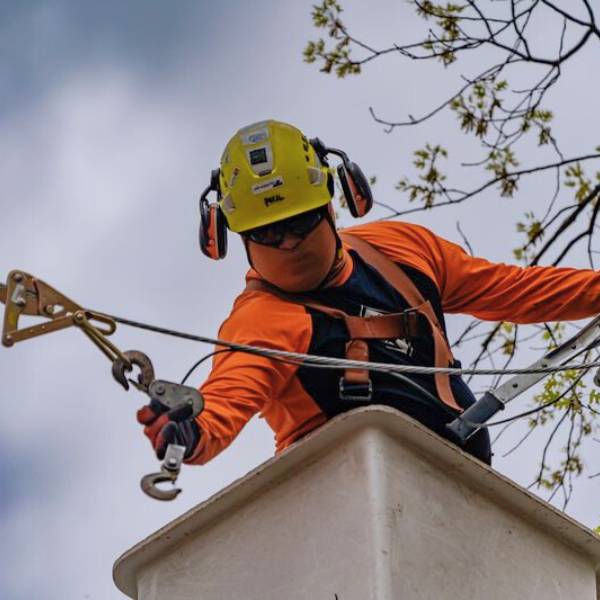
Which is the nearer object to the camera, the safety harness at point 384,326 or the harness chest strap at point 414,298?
the safety harness at point 384,326

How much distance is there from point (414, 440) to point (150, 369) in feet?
2.97

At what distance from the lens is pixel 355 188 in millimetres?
6469

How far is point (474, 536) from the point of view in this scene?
5.43 meters

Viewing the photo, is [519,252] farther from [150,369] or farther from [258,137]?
[150,369]

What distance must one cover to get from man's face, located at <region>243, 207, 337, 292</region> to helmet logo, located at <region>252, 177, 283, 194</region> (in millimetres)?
136

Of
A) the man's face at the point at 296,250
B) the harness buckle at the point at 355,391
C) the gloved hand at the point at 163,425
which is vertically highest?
the man's face at the point at 296,250

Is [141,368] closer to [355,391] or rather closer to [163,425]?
[163,425]

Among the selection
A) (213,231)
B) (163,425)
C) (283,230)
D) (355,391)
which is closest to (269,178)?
(283,230)

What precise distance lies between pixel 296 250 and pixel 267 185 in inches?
10.6

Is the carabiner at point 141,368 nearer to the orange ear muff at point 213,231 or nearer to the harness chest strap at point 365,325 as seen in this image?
the harness chest strap at point 365,325

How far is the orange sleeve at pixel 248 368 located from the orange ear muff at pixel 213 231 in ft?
0.79

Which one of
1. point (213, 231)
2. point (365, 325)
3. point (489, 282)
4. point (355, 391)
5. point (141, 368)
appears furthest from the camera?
point (489, 282)

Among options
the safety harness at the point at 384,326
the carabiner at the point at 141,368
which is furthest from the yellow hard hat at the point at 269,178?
the carabiner at the point at 141,368

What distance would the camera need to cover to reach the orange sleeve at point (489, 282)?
6.70 metres
